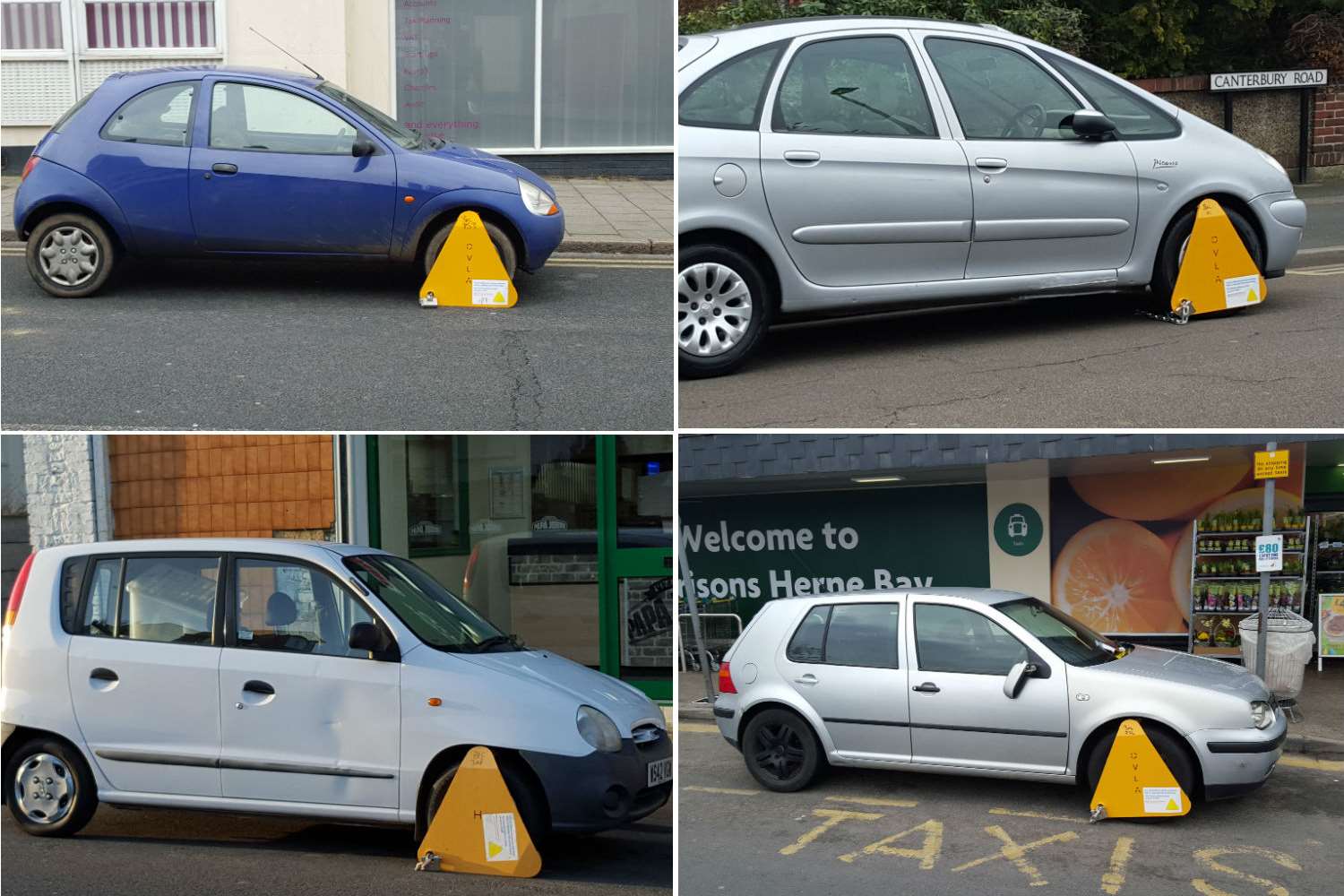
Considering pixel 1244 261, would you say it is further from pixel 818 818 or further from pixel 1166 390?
pixel 818 818

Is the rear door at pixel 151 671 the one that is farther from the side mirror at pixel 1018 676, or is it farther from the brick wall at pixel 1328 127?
the brick wall at pixel 1328 127

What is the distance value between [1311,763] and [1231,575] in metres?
4.29

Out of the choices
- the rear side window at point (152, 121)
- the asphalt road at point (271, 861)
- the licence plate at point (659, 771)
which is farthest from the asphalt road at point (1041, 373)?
the rear side window at point (152, 121)

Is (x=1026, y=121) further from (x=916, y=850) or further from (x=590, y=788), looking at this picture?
(x=590, y=788)

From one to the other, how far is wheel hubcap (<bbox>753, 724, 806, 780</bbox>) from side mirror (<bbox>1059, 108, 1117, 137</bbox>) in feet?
13.9

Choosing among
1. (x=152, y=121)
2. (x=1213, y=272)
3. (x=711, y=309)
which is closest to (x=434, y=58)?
(x=152, y=121)

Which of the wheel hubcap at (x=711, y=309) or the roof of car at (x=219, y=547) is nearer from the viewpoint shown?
the roof of car at (x=219, y=547)

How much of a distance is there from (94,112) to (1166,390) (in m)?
7.85

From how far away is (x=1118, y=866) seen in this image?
6.30 m

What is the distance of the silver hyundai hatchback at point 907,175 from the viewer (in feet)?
24.9

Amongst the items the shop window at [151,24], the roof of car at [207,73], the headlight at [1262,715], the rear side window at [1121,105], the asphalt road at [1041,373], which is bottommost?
the headlight at [1262,715]

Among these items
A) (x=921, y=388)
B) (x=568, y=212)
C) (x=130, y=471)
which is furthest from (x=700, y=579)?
(x=921, y=388)

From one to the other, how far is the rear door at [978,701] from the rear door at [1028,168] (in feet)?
7.43

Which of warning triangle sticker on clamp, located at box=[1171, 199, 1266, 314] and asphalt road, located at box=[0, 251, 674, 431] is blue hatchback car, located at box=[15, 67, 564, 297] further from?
warning triangle sticker on clamp, located at box=[1171, 199, 1266, 314]
